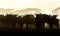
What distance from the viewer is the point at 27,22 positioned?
A: 1054mm

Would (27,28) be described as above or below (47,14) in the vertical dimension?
below

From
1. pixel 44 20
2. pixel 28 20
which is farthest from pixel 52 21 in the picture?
pixel 28 20

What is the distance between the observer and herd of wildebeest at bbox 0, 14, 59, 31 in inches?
41.1

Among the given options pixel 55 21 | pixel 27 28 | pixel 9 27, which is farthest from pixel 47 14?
pixel 9 27

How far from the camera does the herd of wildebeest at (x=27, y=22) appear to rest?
1.04 metres

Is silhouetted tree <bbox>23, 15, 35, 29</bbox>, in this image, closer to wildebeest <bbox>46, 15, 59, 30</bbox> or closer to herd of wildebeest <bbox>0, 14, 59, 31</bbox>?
herd of wildebeest <bbox>0, 14, 59, 31</bbox>

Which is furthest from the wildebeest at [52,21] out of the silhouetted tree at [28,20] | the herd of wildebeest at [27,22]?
the silhouetted tree at [28,20]

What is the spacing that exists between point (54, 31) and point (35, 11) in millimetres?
212

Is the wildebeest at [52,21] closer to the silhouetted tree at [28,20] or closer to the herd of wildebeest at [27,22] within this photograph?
the herd of wildebeest at [27,22]

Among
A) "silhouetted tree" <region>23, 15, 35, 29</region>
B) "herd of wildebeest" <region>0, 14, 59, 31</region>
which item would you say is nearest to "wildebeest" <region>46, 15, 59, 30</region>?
"herd of wildebeest" <region>0, 14, 59, 31</region>

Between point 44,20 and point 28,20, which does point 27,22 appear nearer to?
point 28,20

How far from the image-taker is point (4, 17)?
1.06 meters

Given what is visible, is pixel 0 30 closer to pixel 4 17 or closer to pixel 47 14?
pixel 4 17

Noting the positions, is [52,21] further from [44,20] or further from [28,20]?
[28,20]
